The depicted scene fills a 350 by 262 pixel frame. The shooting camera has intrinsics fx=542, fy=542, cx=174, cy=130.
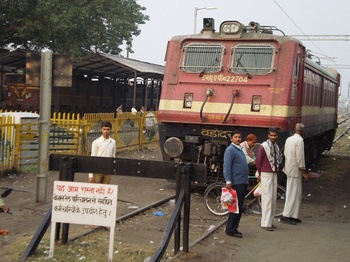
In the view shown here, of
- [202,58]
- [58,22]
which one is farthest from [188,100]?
[58,22]

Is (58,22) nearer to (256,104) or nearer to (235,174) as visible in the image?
(256,104)

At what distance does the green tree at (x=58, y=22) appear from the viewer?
2756cm

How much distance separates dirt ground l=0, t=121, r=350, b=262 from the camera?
23.7ft

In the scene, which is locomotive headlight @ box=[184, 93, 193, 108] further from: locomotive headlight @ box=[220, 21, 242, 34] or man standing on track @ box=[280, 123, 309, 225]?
man standing on track @ box=[280, 123, 309, 225]

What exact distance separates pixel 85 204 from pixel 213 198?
4516 millimetres

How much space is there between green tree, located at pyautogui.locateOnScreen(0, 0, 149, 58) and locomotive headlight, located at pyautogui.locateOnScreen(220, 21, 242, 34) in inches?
681

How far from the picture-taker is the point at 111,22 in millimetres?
33562

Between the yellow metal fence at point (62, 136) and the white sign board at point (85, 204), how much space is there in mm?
6798

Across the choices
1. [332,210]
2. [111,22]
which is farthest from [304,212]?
[111,22]

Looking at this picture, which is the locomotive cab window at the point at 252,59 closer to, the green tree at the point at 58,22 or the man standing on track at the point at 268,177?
the man standing on track at the point at 268,177

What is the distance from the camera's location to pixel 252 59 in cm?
1169

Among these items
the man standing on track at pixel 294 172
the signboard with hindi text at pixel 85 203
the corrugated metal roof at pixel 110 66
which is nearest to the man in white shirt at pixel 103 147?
the signboard with hindi text at pixel 85 203

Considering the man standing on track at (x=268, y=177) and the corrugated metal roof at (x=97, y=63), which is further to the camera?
the corrugated metal roof at (x=97, y=63)

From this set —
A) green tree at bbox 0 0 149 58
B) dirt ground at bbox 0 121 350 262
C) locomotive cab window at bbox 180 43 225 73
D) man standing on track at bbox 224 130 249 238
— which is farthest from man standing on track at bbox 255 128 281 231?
green tree at bbox 0 0 149 58
